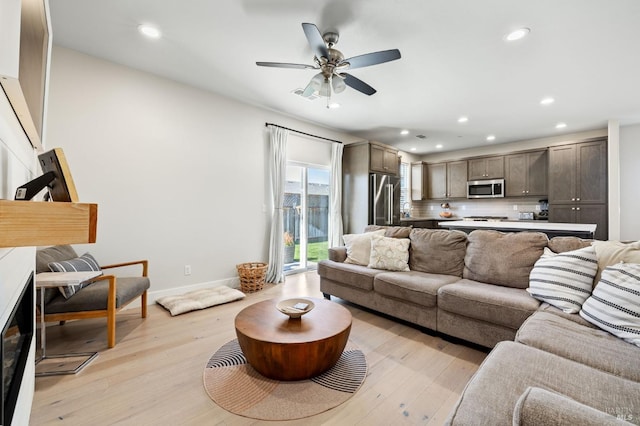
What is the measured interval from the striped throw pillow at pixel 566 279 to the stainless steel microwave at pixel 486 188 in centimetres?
465

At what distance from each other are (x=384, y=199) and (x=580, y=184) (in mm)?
3648

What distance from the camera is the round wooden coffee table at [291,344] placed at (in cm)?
175

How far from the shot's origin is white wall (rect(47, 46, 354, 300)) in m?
2.88

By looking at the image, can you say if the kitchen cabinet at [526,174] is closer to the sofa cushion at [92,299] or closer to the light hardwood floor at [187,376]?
the light hardwood floor at [187,376]

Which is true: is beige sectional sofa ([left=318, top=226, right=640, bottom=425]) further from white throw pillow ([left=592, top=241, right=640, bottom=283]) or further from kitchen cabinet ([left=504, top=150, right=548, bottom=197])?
kitchen cabinet ([left=504, top=150, right=548, bottom=197])

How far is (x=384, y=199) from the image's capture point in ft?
18.2

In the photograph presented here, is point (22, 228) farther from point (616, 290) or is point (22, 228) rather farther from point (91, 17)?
point (91, 17)

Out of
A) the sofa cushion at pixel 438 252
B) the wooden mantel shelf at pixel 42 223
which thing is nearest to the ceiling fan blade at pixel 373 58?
the sofa cushion at pixel 438 252

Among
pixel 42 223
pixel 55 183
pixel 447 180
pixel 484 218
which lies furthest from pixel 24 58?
pixel 484 218

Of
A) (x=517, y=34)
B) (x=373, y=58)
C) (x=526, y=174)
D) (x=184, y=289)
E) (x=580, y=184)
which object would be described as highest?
(x=517, y=34)

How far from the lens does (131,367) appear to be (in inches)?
79.9

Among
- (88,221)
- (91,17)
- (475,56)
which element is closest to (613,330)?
(88,221)

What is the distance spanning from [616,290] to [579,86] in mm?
3174

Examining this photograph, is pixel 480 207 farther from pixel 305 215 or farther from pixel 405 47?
pixel 405 47
